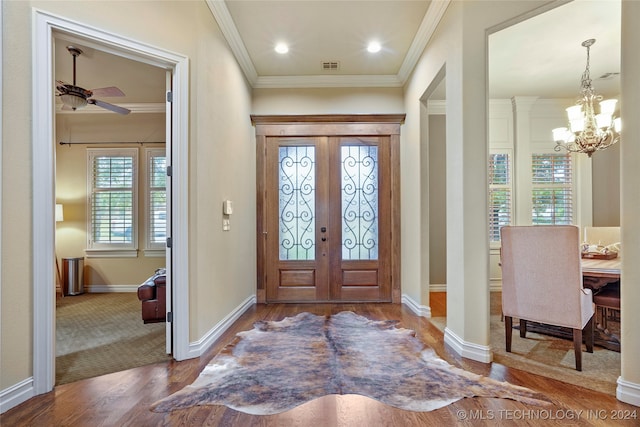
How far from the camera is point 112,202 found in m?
5.66

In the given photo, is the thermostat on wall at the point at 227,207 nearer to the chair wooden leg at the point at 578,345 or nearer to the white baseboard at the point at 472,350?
the white baseboard at the point at 472,350

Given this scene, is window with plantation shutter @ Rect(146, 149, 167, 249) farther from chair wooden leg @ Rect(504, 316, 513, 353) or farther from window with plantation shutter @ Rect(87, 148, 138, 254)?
chair wooden leg @ Rect(504, 316, 513, 353)

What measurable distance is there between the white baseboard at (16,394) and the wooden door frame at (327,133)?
2.82 meters

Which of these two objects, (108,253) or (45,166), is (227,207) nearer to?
(45,166)

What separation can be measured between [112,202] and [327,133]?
3.87 metres

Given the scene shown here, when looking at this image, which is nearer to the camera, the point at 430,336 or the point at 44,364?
the point at 44,364

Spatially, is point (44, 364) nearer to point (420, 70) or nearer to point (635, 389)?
point (635, 389)

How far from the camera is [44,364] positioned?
217 centimetres

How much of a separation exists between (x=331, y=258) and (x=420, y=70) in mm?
2710

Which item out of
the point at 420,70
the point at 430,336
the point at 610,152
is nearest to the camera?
the point at 430,336

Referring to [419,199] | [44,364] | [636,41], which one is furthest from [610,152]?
[44,364]

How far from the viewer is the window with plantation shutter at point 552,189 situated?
5.45m

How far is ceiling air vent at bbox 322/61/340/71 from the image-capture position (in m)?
4.36

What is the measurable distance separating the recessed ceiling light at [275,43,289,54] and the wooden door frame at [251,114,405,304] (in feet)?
3.03
